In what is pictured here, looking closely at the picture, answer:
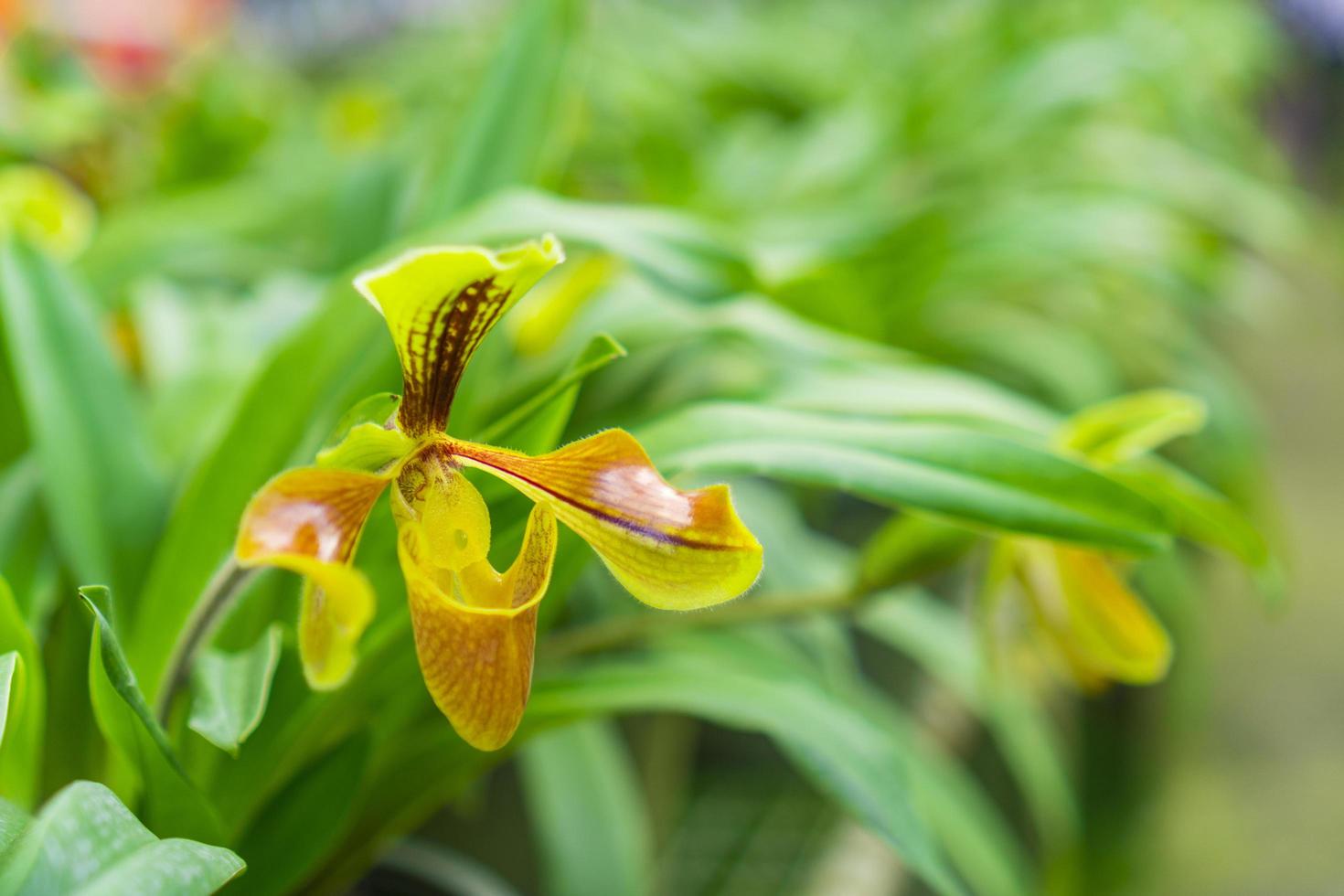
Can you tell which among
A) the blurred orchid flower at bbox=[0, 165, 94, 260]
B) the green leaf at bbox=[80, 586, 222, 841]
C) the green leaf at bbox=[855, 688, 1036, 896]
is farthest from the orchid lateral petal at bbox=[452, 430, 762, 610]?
the blurred orchid flower at bbox=[0, 165, 94, 260]

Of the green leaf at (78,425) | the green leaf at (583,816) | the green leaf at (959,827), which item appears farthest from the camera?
Result: the green leaf at (959,827)

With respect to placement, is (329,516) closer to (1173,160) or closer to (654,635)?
(654,635)

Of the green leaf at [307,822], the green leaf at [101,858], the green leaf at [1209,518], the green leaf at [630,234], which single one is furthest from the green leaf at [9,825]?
the green leaf at [1209,518]

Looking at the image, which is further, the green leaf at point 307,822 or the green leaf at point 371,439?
the green leaf at point 307,822

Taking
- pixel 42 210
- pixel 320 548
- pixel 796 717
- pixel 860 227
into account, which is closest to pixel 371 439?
pixel 320 548

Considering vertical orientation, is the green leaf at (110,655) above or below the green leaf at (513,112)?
below

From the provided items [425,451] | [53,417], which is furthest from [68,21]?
[425,451]

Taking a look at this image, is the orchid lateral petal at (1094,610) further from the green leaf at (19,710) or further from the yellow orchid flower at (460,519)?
the green leaf at (19,710)

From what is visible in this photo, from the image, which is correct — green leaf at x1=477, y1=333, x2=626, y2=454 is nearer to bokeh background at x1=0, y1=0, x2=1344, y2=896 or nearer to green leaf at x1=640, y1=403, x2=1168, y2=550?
green leaf at x1=640, y1=403, x2=1168, y2=550
